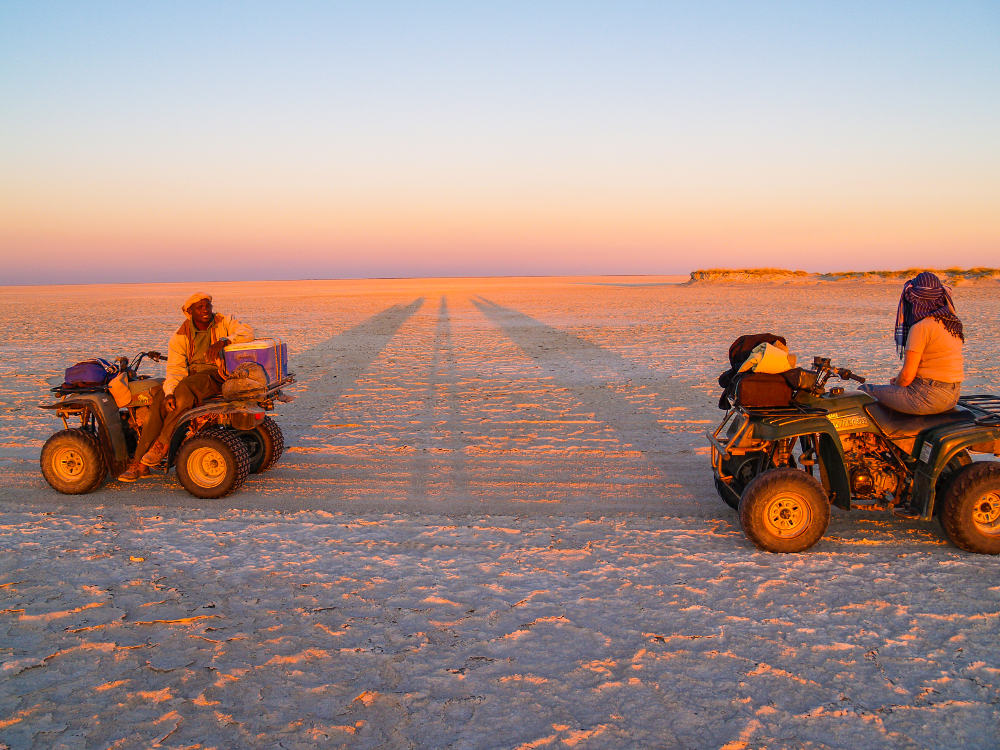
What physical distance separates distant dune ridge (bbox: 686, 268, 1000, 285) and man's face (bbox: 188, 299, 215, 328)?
67947 millimetres

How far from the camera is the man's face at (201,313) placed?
619 centimetres

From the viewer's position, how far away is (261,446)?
22.5 feet

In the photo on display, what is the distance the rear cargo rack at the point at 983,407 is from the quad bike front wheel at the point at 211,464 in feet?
19.6

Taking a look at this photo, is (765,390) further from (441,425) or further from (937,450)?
(441,425)

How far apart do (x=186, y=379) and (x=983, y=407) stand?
22.0 ft

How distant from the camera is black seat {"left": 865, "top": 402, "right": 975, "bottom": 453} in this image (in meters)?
4.83

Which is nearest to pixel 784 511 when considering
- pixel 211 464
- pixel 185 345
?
pixel 211 464

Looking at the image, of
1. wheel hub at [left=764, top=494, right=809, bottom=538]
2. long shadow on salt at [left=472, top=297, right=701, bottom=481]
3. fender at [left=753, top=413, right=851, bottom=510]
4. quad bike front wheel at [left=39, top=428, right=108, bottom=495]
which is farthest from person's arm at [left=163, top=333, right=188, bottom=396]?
wheel hub at [left=764, top=494, right=809, bottom=538]

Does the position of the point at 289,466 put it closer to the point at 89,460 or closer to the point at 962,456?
the point at 89,460

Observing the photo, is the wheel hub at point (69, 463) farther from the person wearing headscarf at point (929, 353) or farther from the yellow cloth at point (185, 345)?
the person wearing headscarf at point (929, 353)

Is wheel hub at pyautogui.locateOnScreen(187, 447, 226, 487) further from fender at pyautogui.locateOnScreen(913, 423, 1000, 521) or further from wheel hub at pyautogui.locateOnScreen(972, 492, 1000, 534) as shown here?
wheel hub at pyautogui.locateOnScreen(972, 492, 1000, 534)

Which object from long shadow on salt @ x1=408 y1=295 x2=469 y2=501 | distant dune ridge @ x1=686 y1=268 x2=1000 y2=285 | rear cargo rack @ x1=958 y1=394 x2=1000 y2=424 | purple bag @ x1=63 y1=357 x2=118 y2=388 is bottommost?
long shadow on salt @ x1=408 y1=295 x2=469 y2=501

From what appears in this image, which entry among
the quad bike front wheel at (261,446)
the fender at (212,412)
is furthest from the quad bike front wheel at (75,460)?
the quad bike front wheel at (261,446)

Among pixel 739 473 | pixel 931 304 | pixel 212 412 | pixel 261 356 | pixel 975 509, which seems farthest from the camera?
pixel 261 356
